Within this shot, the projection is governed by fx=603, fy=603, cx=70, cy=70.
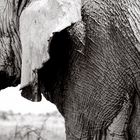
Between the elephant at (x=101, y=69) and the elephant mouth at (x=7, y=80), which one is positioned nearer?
the elephant at (x=101, y=69)

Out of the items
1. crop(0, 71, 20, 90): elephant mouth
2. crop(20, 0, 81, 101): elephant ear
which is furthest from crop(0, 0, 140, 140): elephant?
crop(0, 71, 20, 90): elephant mouth

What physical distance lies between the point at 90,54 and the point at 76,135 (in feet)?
0.69

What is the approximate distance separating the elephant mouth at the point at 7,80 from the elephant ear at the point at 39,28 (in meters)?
0.19

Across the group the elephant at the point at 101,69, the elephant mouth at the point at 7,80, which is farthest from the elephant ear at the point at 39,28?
the elephant mouth at the point at 7,80

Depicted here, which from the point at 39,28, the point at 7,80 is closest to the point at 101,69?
the point at 39,28

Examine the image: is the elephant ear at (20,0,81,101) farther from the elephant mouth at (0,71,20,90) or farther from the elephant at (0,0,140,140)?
the elephant mouth at (0,71,20,90)

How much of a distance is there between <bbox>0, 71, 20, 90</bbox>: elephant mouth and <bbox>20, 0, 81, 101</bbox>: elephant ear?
19 cm

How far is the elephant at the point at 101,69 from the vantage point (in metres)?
1.32

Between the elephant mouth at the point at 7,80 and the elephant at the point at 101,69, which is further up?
the elephant at the point at 101,69

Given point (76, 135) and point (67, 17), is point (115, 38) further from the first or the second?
point (76, 135)

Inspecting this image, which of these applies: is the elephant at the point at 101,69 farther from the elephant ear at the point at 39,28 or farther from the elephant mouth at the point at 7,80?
the elephant mouth at the point at 7,80

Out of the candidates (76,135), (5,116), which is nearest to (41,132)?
(5,116)

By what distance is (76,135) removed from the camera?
144 centimetres

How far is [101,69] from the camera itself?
1353mm
